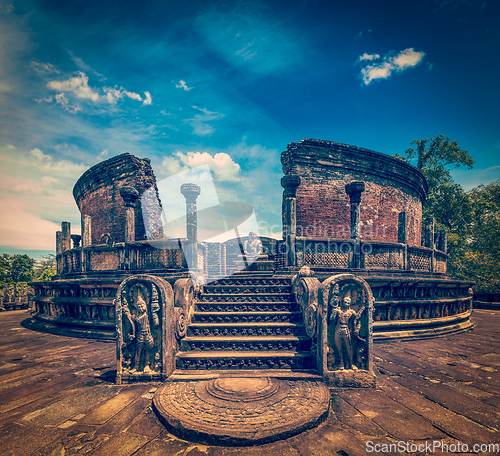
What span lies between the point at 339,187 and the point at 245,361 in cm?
1098

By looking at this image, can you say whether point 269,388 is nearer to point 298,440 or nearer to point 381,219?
point 298,440

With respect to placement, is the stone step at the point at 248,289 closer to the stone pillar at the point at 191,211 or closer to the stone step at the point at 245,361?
the stone pillar at the point at 191,211

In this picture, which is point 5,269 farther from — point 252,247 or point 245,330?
point 245,330

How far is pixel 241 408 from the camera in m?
2.45

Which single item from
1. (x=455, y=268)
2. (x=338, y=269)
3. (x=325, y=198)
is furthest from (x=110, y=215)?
(x=455, y=268)

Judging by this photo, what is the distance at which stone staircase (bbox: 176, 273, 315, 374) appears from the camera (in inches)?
137

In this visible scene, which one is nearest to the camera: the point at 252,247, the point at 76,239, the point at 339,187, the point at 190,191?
the point at 190,191

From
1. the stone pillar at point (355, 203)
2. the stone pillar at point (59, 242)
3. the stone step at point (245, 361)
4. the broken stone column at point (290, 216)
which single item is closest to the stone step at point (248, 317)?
the stone step at point (245, 361)

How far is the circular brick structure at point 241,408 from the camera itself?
2.10 metres

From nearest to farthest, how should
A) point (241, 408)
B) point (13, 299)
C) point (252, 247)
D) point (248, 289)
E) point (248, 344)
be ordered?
point (241, 408), point (248, 344), point (248, 289), point (13, 299), point (252, 247)

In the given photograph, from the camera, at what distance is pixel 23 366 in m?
3.90

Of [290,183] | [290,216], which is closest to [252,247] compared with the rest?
[290,216]

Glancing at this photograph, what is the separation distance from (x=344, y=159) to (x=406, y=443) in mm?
12472
